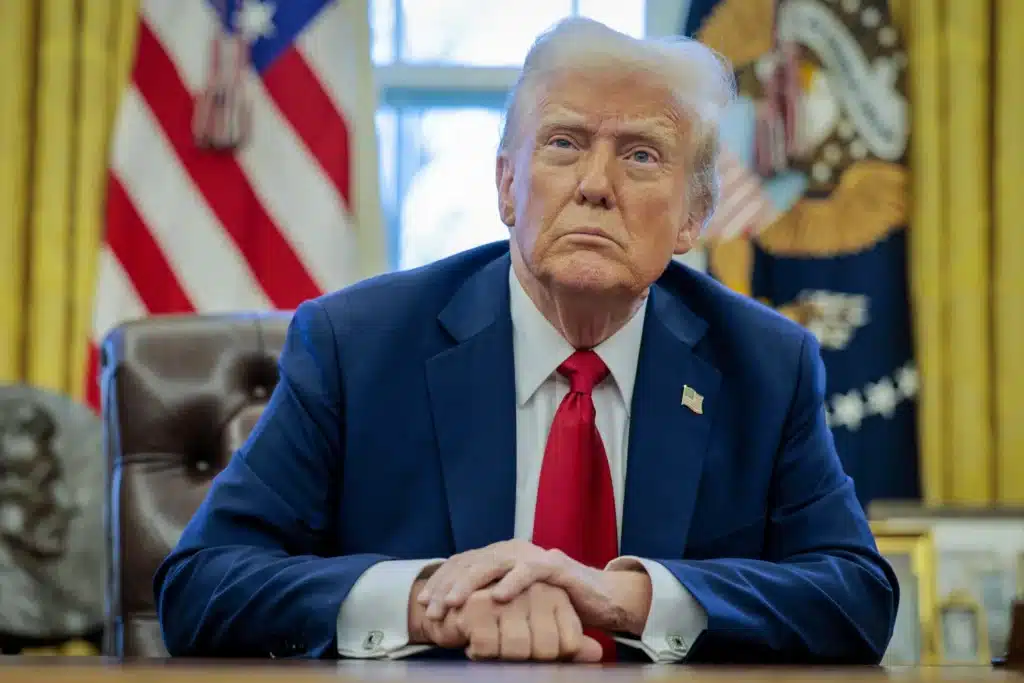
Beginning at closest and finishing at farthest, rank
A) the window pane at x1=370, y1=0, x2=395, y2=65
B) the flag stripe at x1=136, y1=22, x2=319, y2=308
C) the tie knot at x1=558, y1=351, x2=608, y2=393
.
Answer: the tie knot at x1=558, y1=351, x2=608, y2=393 < the flag stripe at x1=136, y1=22, x2=319, y2=308 < the window pane at x1=370, y1=0, x2=395, y2=65

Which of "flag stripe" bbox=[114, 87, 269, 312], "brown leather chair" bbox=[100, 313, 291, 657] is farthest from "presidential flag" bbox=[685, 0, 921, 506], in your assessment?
"brown leather chair" bbox=[100, 313, 291, 657]

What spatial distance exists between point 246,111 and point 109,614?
1.59 meters

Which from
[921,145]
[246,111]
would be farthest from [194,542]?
[921,145]

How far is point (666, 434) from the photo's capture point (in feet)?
5.53

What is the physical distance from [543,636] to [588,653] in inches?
2.2

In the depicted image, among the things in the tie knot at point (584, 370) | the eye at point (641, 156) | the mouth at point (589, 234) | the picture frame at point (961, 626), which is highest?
the eye at point (641, 156)

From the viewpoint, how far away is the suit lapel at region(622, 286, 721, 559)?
162cm

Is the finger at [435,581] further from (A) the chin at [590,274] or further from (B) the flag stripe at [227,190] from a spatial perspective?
(B) the flag stripe at [227,190]

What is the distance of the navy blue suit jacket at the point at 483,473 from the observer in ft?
4.82

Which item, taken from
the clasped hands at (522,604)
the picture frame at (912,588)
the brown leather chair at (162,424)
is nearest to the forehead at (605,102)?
the clasped hands at (522,604)

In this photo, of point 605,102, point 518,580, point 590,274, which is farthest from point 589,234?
point 518,580

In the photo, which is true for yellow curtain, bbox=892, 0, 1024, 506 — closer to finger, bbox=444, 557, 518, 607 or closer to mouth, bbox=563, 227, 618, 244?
mouth, bbox=563, 227, 618, 244

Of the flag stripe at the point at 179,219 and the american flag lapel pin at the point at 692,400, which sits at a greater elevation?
the flag stripe at the point at 179,219

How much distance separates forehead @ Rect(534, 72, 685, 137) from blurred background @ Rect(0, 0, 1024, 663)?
1.69 metres
